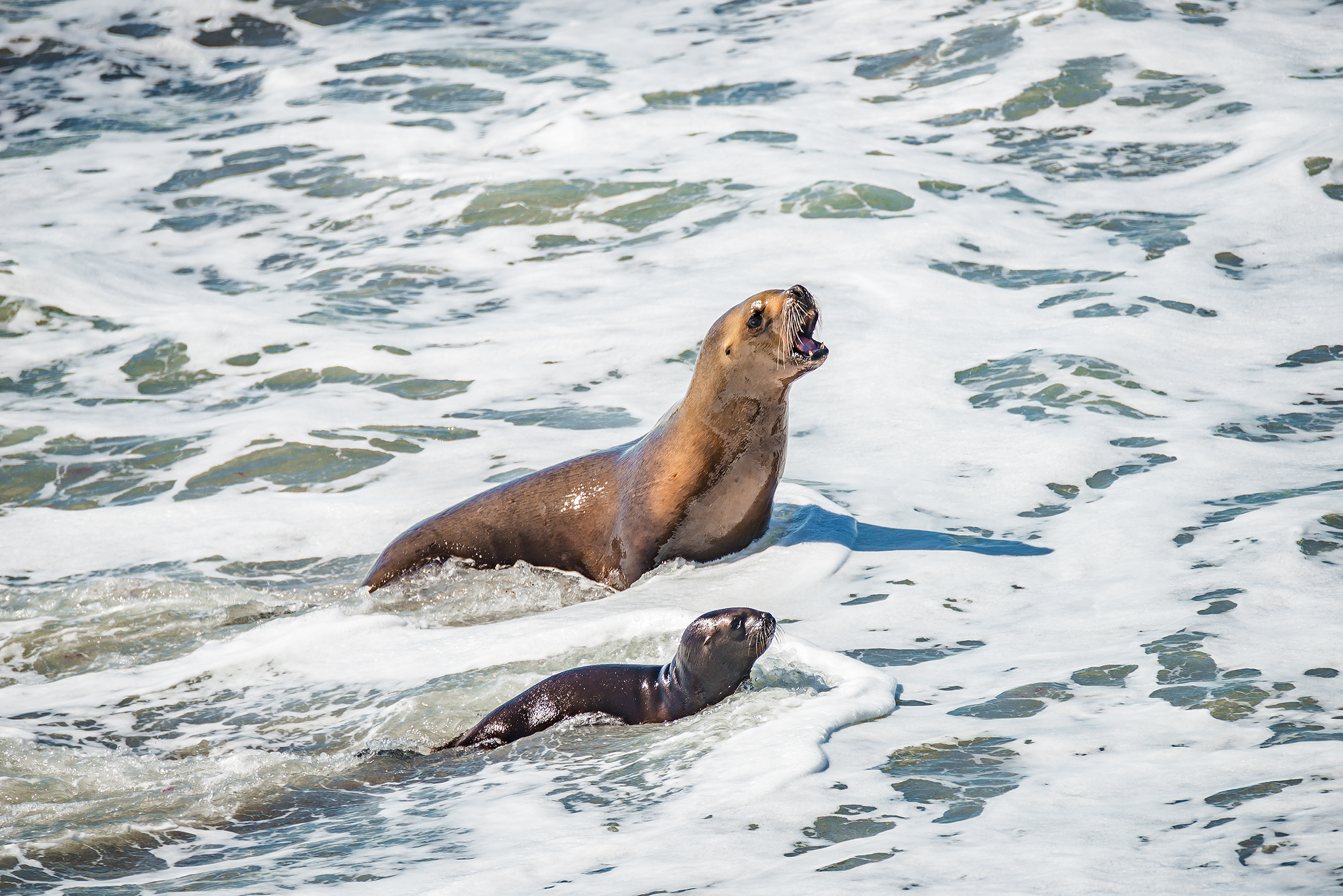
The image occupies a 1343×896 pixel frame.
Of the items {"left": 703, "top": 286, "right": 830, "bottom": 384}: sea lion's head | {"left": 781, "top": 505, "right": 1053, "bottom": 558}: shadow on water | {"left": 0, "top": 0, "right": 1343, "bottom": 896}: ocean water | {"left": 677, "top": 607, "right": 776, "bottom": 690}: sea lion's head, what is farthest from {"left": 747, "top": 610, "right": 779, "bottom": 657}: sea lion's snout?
{"left": 781, "top": 505, "right": 1053, "bottom": 558}: shadow on water

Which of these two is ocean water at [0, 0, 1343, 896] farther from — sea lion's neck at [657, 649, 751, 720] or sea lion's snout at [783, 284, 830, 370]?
sea lion's snout at [783, 284, 830, 370]

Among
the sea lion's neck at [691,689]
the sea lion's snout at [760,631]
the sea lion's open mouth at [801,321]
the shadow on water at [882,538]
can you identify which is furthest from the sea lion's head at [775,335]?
the sea lion's neck at [691,689]

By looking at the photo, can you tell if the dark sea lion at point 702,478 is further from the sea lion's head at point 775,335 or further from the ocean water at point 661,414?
the ocean water at point 661,414

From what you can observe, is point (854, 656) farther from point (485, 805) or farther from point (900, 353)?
point (900, 353)

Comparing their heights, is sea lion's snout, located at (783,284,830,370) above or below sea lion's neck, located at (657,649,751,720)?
above

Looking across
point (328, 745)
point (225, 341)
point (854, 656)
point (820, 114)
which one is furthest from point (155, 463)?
point (820, 114)

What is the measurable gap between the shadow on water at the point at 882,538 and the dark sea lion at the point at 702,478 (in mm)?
245

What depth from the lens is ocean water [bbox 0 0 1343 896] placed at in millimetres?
3668

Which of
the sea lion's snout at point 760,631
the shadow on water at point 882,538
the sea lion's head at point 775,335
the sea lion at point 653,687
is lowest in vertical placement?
the shadow on water at point 882,538

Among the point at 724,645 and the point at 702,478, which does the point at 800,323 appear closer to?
the point at 702,478

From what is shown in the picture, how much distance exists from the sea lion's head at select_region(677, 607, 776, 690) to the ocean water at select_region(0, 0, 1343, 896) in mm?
116

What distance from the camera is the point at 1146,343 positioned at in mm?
8570

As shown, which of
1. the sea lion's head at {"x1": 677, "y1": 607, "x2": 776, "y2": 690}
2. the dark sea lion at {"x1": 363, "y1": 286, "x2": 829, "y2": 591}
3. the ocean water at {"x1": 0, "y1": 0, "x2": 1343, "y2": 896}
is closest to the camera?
the ocean water at {"x1": 0, "y1": 0, "x2": 1343, "y2": 896}

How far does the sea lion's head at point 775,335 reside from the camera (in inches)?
235
